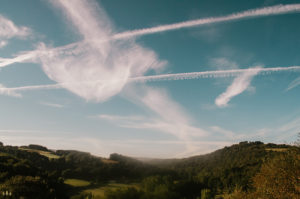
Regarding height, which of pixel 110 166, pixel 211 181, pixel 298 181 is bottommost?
pixel 211 181

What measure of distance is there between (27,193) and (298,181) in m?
52.2

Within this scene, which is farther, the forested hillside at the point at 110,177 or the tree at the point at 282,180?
the forested hillside at the point at 110,177

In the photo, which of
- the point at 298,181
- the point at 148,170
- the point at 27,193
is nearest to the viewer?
the point at 298,181

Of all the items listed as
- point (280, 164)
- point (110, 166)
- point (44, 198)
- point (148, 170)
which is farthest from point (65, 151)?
point (280, 164)

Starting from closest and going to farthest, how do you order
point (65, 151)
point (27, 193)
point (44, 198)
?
point (27, 193), point (44, 198), point (65, 151)

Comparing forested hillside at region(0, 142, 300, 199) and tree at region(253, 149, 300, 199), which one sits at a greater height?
tree at region(253, 149, 300, 199)

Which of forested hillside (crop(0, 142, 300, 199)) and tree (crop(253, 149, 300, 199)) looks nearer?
tree (crop(253, 149, 300, 199))

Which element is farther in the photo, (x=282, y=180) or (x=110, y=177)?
(x=110, y=177)

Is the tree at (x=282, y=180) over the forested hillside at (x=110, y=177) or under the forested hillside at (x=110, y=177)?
over

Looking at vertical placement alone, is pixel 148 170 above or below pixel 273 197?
below

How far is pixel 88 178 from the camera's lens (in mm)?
123938

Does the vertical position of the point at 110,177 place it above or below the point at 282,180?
below

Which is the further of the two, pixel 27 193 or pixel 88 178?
pixel 88 178

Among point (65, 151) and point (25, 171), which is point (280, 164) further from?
point (65, 151)
